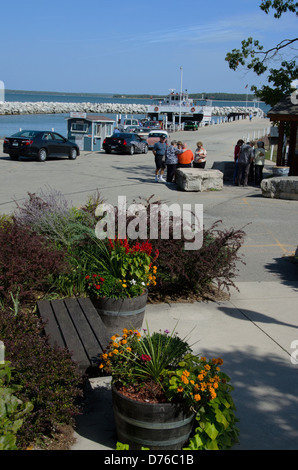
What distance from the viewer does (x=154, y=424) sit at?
11.9ft

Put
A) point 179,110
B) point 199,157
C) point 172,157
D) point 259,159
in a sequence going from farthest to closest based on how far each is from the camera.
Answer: point 179,110 → point 199,157 → point 259,159 → point 172,157

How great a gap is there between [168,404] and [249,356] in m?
2.11

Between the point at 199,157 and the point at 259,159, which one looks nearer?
the point at 259,159

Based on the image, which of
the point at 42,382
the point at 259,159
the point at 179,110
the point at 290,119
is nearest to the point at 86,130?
the point at 259,159

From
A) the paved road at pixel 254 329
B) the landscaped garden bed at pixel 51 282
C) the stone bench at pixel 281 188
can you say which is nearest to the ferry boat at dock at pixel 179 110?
the stone bench at pixel 281 188

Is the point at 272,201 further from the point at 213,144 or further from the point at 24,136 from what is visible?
the point at 213,144

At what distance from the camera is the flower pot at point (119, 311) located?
5691 millimetres

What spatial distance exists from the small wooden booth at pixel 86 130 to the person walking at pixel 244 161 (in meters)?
15.8

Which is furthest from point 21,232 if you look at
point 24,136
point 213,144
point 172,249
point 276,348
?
point 213,144

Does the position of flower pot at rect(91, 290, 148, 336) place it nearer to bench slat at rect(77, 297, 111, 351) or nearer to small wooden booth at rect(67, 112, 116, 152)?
bench slat at rect(77, 297, 111, 351)

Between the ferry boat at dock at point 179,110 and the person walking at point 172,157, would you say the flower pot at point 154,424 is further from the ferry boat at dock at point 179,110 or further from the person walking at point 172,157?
the ferry boat at dock at point 179,110

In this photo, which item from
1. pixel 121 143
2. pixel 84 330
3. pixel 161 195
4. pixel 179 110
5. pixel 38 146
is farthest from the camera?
pixel 179 110

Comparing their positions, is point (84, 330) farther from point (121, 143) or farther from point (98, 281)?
point (121, 143)


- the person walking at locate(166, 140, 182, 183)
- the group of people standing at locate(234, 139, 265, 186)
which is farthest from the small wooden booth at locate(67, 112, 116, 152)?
the group of people standing at locate(234, 139, 265, 186)
